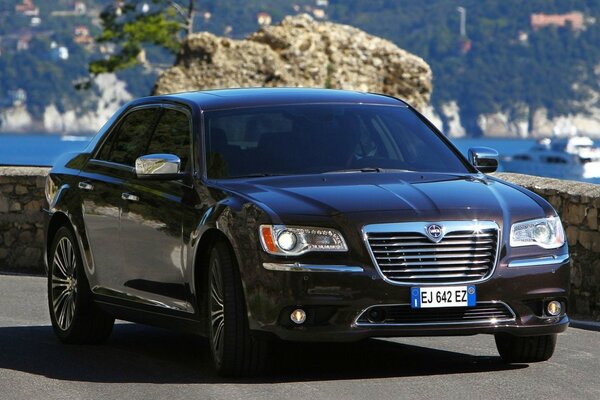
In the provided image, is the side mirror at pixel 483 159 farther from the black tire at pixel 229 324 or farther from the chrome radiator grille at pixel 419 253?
the black tire at pixel 229 324

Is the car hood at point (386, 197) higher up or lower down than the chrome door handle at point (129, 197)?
higher up

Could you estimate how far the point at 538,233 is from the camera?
857cm

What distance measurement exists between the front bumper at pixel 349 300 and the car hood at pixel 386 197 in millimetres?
278

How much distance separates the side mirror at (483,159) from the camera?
988 centimetres

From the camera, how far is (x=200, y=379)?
863 cm

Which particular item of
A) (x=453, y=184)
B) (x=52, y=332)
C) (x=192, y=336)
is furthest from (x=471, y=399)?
(x=52, y=332)

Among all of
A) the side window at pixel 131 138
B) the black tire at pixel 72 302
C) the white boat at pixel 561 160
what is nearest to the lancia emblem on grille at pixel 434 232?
the side window at pixel 131 138

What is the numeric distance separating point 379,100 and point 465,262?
6.73ft

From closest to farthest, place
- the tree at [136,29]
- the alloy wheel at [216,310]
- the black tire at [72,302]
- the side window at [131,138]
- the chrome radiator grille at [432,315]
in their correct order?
the chrome radiator grille at [432,315]
the alloy wheel at [216,310]
the side window at [131,138]
the black tire at [72,302]
the tree at [136,29]

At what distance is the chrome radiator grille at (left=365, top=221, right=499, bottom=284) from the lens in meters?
8.16

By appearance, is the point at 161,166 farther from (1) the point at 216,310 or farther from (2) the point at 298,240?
(2) the point at 298,240

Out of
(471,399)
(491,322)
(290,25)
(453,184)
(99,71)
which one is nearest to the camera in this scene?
(471,399)

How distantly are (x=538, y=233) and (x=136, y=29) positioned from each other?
75895 millimetres

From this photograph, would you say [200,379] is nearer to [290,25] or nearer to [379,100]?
[379,100]
